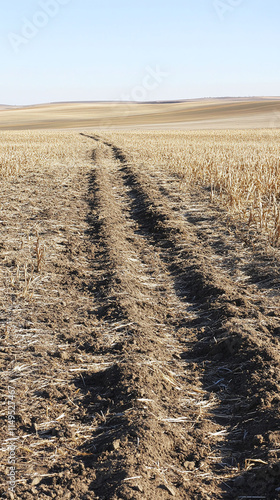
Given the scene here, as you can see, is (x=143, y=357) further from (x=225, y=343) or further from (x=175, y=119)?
(x=175, y=119)

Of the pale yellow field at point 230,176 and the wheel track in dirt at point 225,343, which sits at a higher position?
the pale yellow field at point 230,176

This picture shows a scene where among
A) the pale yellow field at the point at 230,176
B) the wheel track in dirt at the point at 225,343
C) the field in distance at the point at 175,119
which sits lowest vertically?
the wheel track in dirt at the point at 225,343

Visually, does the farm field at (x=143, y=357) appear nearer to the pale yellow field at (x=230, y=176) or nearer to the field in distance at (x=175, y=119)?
the pale yellow field at (x=230, y=176)

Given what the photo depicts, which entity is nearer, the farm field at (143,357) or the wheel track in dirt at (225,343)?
the farm field at (143,357)

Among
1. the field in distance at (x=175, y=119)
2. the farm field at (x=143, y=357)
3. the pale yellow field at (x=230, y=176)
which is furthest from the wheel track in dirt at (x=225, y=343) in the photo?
the field in distance at (x=175, y=119)

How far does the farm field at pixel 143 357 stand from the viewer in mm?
2652

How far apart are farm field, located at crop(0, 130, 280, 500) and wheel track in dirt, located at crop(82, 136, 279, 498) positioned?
12mm

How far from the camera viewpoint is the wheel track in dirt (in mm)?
2834

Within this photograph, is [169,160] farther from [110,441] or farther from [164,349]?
[110,441]

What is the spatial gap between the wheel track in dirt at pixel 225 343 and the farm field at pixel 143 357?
12mm

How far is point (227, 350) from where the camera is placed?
13.5 feet

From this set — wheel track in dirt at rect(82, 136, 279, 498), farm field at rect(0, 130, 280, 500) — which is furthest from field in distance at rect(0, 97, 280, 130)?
wheel track in dirt at rect(82, 136, 279, 498)

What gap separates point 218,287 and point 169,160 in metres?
13.3

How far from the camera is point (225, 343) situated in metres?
4.18
